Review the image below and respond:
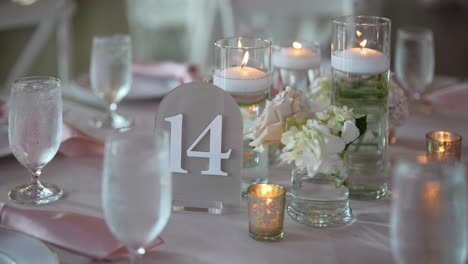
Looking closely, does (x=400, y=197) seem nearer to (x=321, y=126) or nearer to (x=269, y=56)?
(x=321, y=126)

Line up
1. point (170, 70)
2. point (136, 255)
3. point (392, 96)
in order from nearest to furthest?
point (136, 255)
point (392, 96)
point (170, 70)

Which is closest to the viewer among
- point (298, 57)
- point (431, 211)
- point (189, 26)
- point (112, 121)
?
point (431, 211)

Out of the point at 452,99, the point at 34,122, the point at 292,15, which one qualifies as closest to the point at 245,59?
the point at 34,122

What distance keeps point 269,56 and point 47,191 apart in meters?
0.46

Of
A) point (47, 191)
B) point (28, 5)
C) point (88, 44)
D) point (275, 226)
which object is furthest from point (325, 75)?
point (88, 44)

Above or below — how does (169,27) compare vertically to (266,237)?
below

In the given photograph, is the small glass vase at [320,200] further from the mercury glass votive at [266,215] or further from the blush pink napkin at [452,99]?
the blush pink napkin at [452,99]

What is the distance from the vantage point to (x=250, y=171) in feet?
4.13

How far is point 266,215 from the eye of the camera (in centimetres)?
105

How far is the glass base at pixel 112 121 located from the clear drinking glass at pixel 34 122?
0.42 meters

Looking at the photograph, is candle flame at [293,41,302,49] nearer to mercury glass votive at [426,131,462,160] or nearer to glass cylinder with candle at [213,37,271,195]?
glass cylinder with candle at [213,37,271,195]

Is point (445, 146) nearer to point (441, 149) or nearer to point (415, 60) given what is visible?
point (441, 149)

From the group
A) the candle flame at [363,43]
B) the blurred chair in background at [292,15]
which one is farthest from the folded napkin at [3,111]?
the blurred chair in background at [292,15]

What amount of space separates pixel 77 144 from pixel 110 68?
0.29 meters
